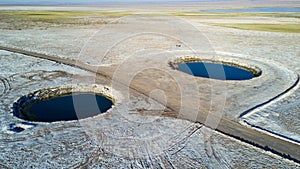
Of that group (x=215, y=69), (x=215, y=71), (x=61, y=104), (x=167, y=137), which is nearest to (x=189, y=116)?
(x=167, y=137)

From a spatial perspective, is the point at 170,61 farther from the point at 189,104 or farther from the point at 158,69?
the point at 189,104

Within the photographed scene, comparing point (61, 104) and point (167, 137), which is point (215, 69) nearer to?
point (167, 137)

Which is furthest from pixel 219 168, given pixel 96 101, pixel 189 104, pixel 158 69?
pixel 158 69

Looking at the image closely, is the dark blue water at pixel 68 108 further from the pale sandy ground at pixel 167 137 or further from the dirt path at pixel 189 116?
the dirt path at pixel 189 116

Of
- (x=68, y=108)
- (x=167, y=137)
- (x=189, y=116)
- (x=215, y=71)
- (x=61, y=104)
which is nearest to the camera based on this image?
(x=167, y=137)

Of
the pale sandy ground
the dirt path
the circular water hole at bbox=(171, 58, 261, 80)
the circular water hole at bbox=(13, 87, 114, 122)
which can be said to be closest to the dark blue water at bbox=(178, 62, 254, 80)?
the circular water hole at bbox=(171, 58, 261, 80)

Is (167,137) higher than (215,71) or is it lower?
lower

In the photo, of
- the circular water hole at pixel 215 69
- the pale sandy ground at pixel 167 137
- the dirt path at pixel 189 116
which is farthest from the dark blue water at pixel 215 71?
the dirt path at pixel 189 116
